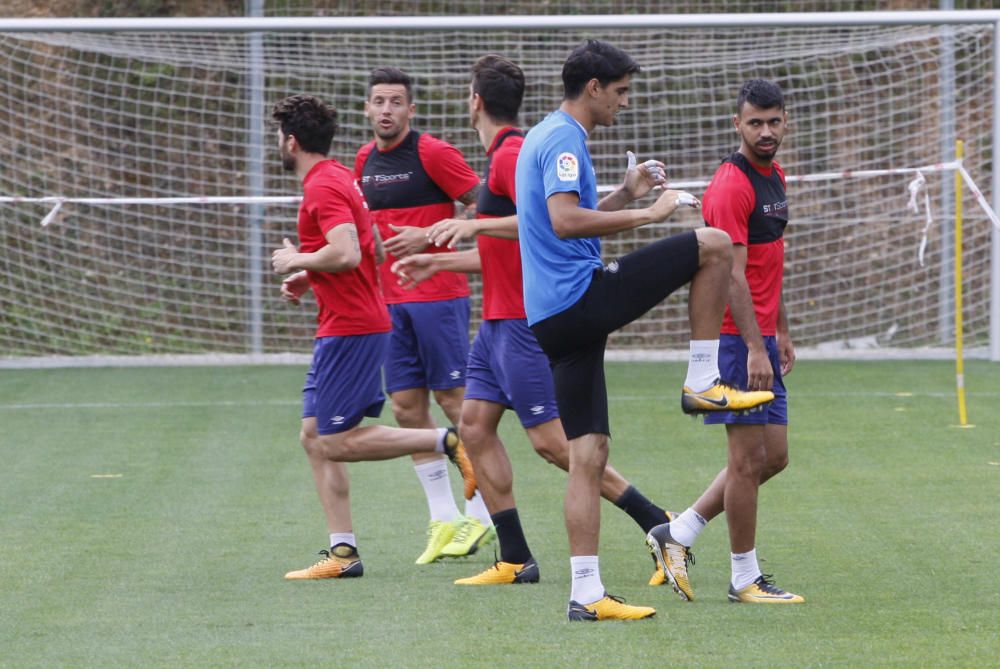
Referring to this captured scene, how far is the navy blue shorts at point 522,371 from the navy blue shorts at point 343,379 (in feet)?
1.69

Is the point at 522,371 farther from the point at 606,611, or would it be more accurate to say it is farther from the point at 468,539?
the point at 606,611

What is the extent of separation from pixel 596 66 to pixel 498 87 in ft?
3.53

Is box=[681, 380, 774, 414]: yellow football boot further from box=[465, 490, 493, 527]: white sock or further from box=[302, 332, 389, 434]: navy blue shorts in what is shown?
box=[465, 490, 493, 527]: white sock

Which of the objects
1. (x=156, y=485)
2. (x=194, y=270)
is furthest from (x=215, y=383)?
(x=156, y=485)

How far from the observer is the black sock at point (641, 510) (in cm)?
602

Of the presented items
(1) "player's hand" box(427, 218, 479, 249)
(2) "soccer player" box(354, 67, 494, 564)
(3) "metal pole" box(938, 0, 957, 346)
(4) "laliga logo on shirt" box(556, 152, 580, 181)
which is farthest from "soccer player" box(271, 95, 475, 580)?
(3) "metal pole" box(938, 0, 957, 346)

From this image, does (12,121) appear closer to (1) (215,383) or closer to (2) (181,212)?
(2) (181,212)

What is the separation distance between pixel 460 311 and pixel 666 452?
238 cm

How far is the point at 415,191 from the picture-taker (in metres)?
7.17

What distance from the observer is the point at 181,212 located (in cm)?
1633

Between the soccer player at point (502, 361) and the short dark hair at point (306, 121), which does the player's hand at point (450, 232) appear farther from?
the short dark hair at point (306, 121)

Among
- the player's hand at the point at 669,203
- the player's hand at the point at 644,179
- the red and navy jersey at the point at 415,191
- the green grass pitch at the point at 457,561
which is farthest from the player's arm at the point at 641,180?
the red and navy jersey at the point at 415,191

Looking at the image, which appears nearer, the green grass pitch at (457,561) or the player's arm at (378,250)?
the green grass pitch at (457,561)

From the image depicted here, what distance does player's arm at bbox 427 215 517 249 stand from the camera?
5188 mm
